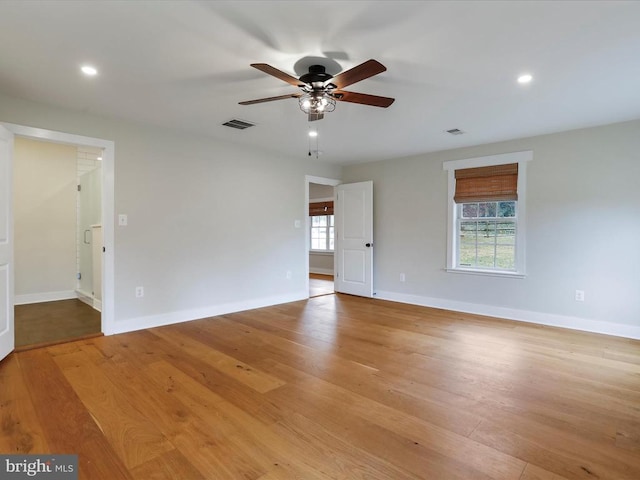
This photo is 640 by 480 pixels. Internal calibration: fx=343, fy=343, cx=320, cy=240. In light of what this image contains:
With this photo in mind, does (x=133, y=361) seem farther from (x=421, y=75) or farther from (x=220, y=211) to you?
(x=421, y=75)

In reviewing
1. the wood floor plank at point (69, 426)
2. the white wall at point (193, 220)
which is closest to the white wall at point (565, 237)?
the white wall at point (193, 220)

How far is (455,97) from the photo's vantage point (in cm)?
313

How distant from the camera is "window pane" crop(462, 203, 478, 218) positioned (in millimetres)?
4902

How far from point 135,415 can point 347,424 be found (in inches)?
50.6

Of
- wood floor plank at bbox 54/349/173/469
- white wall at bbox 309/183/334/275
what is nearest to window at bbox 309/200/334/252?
white wall at bbox 309/183/334/275

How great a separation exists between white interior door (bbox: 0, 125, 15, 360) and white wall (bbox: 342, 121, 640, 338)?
4894 millimetres

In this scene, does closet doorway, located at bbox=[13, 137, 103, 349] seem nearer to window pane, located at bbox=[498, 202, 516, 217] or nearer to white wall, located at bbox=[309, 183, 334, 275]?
white wall, located at bbox=[309, 183, 334, 275]

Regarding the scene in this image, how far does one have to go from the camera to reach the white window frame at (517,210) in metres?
4.39

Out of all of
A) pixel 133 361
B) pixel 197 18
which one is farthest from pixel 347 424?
pixel 197 18

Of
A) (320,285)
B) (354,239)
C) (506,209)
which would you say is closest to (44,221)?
(320,285)

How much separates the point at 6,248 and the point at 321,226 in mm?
6821

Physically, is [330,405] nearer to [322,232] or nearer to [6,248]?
[6,248]

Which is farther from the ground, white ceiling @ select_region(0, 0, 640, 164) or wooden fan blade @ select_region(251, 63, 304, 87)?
white ceiling @ select_region(0, 0, 640, 164)

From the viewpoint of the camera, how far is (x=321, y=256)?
362 inches
